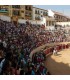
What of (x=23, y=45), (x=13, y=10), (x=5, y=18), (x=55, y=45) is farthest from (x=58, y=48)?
(x=23, y=45)

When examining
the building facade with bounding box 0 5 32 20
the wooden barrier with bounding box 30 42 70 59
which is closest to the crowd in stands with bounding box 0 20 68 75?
the wooden barrier with bounding box 30 42 70 59

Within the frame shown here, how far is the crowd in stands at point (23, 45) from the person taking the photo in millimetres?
7203

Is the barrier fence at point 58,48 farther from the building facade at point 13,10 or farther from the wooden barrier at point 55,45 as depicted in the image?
the building facade at point 13,10

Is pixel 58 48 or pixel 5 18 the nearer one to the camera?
pixel 5 18

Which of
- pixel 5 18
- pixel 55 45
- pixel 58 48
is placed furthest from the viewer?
pixel 58 48

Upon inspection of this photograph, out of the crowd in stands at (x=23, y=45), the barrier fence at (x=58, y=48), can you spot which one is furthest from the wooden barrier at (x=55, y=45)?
the crowd in stands at (x=23, y=45)

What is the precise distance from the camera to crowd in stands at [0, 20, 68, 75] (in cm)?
720

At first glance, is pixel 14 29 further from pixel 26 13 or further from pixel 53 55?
pixel 26 13

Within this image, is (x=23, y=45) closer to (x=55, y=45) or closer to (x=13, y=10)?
(x=55, y=45)

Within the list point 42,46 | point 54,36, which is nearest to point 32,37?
point 42,46

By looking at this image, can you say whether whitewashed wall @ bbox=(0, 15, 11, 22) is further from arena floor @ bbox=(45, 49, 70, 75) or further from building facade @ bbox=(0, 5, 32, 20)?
arena floor @ bbox=(45, 49, 70, 75)

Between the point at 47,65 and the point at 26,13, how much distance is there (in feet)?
27.7

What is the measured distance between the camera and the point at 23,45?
1056 cm
